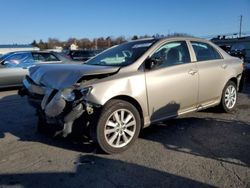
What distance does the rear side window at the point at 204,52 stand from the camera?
5.78 meters

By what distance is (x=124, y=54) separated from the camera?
5.32 metres

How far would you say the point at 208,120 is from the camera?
6.06 metres

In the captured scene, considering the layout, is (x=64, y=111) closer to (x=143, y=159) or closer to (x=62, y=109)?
(x=62, y=109)

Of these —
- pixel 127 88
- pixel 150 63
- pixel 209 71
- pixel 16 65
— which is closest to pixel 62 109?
pixel 127 88

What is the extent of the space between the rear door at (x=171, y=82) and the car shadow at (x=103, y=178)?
129 centimetres

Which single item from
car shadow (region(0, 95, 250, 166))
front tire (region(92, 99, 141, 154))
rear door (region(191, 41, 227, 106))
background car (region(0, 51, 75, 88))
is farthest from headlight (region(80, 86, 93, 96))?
background car (region(0, 51, 75, 88))

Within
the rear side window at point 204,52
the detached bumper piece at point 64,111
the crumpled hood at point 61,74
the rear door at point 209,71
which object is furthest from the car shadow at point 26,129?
the rear side window at point 204,52

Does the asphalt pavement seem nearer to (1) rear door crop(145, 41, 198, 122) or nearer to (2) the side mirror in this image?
(1) rear door crop(145, 41, 198, 122)

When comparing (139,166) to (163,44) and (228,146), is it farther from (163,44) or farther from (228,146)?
(163,44)

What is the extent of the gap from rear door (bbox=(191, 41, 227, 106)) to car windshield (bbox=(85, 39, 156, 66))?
1.07 metres

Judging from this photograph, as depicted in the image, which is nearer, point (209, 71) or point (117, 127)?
point (117, 127)

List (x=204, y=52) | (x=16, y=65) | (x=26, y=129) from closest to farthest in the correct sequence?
(x=26, y=129)
(x=204, y=52)
(x=16, y=65)

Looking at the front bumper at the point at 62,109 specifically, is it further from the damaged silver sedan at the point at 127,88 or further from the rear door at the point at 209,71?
the rear door at the point at 209,71

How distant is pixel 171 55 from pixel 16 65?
7.52 meters
